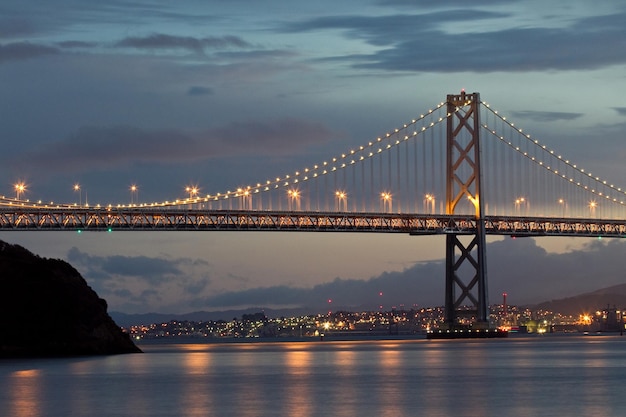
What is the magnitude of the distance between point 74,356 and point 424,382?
1005 inches

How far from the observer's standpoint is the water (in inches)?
1575

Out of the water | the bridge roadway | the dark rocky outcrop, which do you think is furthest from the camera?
the bridge roadway

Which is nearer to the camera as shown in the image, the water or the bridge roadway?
the water

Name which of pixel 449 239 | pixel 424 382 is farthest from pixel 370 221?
pixel 424 382

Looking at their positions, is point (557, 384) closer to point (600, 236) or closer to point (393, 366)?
point (393, 366)

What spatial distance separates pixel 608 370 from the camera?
57375 mm

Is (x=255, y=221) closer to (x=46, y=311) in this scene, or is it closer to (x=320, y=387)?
(x=46, y=311)

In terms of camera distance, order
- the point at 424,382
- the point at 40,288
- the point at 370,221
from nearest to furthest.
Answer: the point at 424,382
the point at 40,288
the point at 370,221

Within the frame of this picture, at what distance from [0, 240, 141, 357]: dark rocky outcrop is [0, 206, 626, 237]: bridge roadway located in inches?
423

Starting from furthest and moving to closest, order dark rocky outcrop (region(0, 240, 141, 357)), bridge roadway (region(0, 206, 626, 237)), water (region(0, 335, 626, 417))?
bridge roadway (region(0, 206, 626, 237)) → dark rocky outcrop (region(0, 240, 141, 357)) → water (region(0, 335, 626, 417))

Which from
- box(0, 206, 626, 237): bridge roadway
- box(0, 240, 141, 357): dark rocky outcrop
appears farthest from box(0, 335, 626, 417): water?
box(0, 206, 626, 237): bridge roadway

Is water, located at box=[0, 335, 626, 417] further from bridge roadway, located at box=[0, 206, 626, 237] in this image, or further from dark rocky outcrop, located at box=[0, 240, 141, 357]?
bridge roadway, located at box=[0, 206, 626, 237]

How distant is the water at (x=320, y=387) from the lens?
40.0 metres

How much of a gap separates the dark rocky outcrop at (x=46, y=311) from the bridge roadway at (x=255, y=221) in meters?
10.8
